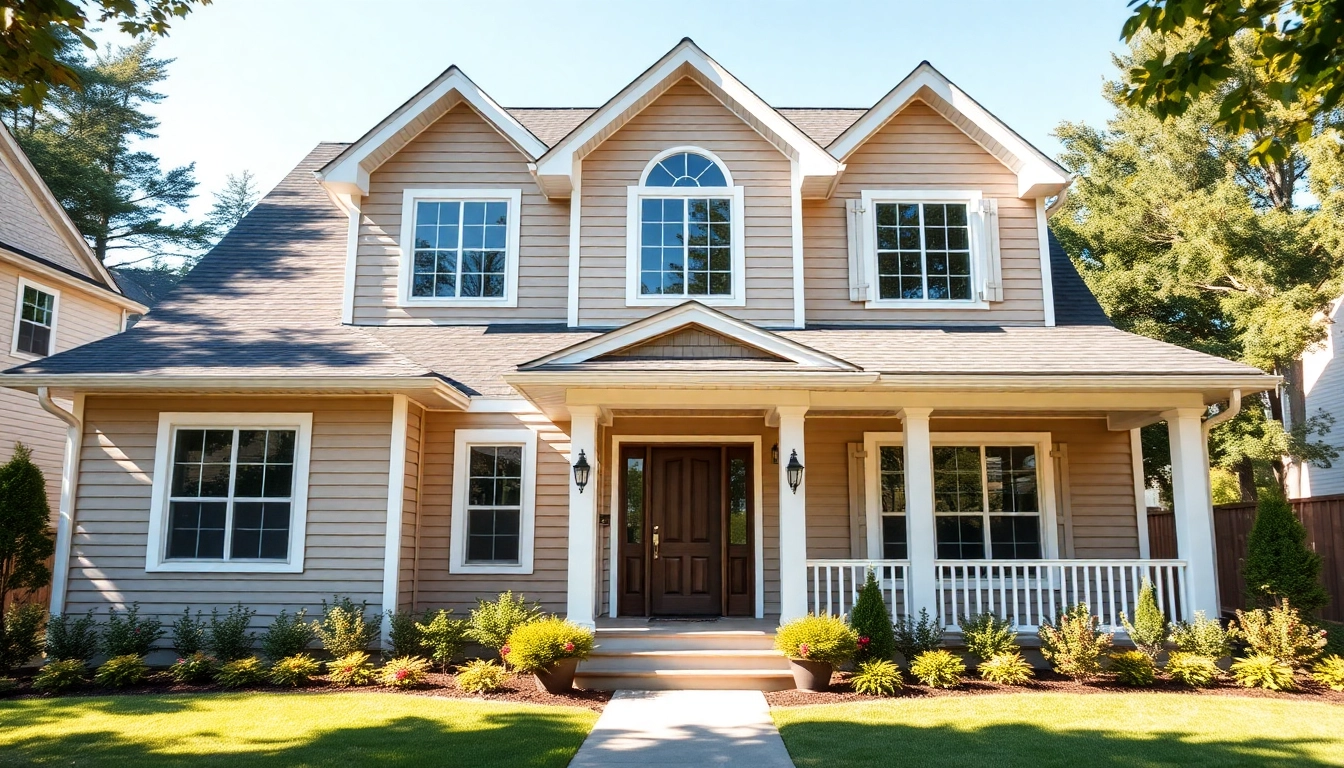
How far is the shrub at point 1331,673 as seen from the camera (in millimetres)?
8109

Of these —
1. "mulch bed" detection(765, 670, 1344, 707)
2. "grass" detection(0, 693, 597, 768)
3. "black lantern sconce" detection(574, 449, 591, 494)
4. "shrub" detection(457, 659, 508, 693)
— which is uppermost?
"black lantern sconce" detection(574, 449, 591, 494)

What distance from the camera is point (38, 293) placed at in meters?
14.8

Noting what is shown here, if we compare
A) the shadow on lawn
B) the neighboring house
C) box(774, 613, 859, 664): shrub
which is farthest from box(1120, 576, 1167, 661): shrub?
the neighboring house

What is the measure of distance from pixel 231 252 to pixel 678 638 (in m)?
8.26

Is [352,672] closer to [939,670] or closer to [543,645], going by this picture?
[543,645]

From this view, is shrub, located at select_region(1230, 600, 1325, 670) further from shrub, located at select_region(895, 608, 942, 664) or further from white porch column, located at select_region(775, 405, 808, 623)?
white porch column, located at select_region(775, 405, 808, 623)

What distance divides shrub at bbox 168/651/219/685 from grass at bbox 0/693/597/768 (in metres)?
0.55

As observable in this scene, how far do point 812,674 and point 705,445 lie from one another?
11.8 feet

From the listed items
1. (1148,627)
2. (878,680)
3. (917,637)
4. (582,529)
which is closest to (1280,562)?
(1148,627)

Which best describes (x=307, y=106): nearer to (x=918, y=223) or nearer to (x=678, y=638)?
(x=918, y=223)

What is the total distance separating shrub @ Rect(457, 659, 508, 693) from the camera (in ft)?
26.2

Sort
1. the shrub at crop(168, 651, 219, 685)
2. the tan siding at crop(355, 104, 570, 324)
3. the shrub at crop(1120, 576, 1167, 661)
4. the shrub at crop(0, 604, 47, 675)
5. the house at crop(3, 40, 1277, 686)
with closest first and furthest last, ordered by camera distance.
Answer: the shrub at crop(168, 651, 219, 685), the shrub at crop(1120, 576, 1167, 661), the shrub at crop(0, 604, 47, 675), the house at crop(3, 40, 1277, 686), the tan siding at crop(355, 104, 570, 324)

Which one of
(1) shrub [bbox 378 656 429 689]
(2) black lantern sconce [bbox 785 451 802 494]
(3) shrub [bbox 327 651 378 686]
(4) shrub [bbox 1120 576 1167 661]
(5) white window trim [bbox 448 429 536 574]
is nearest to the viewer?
(1) shrub [bbox 378 656 429 689]

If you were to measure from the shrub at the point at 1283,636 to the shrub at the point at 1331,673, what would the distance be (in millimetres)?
170
